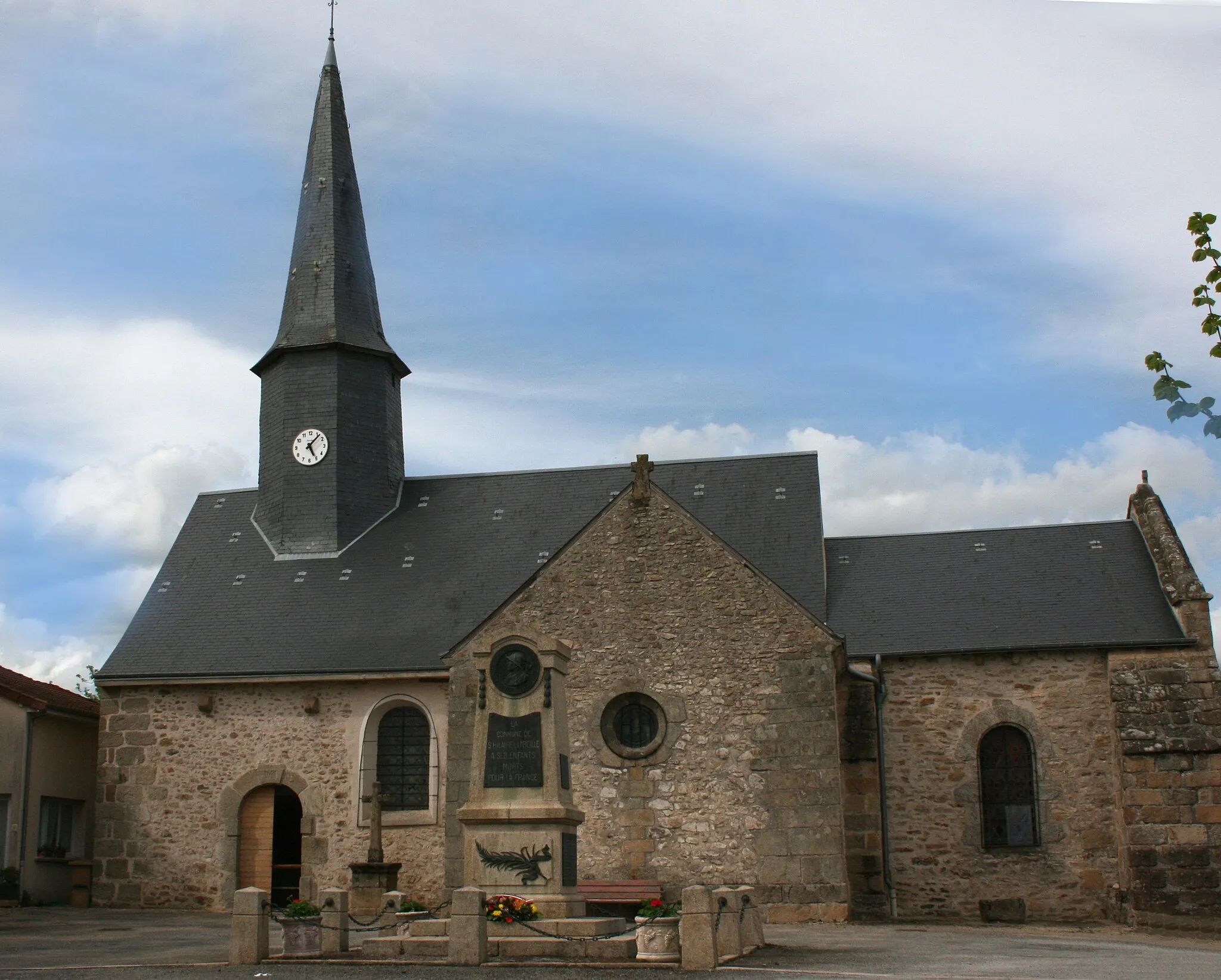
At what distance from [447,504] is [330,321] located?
159 inches

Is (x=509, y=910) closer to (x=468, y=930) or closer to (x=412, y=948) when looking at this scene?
(x=468, y=930)

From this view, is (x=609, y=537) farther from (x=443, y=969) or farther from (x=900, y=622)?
(x=443, y=969)

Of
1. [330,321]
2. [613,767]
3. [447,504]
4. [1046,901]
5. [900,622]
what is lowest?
[1046,901]

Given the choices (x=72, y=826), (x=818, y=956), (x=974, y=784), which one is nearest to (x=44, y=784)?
(x=72, y=826)

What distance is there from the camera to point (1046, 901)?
1825 centimetres

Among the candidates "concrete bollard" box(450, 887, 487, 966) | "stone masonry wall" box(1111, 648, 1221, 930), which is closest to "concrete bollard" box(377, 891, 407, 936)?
"concrete bollard" box(450, 887, 487, 966)

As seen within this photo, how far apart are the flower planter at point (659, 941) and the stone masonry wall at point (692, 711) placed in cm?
525

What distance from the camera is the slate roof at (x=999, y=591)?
19219 mm

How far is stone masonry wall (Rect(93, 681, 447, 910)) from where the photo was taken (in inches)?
784

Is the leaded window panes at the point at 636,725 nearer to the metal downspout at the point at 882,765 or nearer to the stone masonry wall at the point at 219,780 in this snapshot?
the metal downspout at the point at 882,765

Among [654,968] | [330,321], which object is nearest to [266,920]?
[654,968]

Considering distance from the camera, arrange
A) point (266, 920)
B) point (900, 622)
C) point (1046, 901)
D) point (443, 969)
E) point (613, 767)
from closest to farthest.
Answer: point (443, 969), point (266, 920), point (613, 767), point (1046, 901), point (900, 622)

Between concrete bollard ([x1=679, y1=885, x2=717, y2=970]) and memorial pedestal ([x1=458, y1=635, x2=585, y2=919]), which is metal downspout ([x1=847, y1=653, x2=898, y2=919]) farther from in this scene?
concrete bollard ([x1=679, y1=885, x2=717, y2=970])

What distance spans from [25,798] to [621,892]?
35.0 feet
